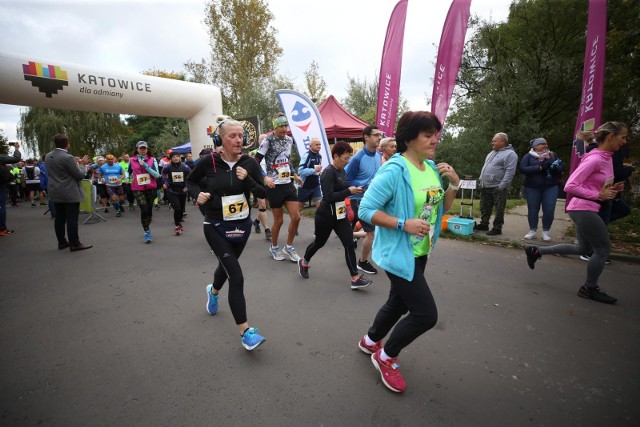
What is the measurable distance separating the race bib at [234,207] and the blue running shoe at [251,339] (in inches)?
38.7

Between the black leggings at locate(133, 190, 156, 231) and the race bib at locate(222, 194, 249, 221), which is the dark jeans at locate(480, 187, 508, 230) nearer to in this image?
the race bib at locate(222, 194, 249, 221)

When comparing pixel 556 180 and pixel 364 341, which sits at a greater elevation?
pixel 556 180

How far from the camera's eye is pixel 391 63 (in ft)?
27.4

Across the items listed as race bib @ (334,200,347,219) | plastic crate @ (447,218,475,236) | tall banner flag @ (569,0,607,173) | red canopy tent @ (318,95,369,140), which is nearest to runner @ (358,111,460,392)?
race bib @ (334,200,347,219)

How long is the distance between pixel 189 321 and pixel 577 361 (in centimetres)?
350

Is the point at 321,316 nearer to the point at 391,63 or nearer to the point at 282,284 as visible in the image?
the point at 282,284

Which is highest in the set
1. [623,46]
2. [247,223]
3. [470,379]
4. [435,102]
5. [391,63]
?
[623,46]

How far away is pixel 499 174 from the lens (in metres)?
6.48

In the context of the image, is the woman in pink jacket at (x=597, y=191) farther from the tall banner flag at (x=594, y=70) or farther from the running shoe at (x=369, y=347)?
the running shoe at (x=369, y=347)

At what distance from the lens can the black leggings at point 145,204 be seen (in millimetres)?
6562

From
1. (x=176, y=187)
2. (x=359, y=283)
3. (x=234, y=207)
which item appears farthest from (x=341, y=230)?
(x=176, y=187)

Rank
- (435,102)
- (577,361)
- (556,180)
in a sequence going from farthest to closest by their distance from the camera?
(435,102)
(556,180)
(577,361)

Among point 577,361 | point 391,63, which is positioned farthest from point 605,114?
point 577,361

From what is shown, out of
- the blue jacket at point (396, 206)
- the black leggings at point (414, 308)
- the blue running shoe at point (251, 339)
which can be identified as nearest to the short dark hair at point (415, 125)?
the blue jacket at point (396, 206)
